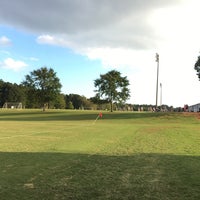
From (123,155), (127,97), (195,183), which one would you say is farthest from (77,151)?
(127,97)

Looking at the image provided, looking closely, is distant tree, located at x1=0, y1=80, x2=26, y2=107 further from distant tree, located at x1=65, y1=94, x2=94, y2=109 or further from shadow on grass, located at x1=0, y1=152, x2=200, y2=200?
shadow on grass, located at x1=0, y1=152, x2=200, y2=200

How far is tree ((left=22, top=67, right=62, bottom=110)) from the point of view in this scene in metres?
78.8

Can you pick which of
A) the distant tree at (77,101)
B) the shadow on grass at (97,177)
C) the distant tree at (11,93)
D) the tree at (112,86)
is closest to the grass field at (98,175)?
the shadow on grass at (97,177)

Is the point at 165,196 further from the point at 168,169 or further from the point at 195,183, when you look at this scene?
the point at 168,169

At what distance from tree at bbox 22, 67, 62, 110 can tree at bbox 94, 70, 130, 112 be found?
9852 millimetres

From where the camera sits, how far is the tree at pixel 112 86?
74.6 meters

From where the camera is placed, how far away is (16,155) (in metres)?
12.0

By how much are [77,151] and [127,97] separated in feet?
207

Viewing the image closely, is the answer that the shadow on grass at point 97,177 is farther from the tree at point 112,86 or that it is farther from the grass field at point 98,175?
the tree at point 112,86

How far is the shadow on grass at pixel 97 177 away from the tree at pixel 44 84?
67.4 metres

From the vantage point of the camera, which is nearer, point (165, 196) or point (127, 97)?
point (165, 196)

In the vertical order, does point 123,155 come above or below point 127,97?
below

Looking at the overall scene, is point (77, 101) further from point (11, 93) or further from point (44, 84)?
point (44, 84)

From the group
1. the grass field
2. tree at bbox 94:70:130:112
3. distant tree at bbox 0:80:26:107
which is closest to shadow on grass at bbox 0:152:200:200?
the grass field
